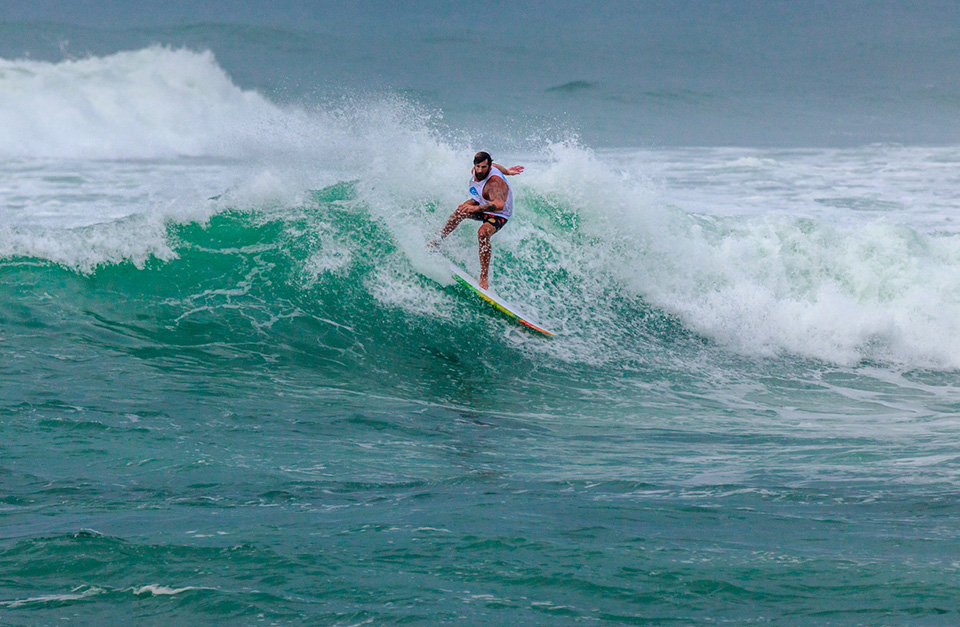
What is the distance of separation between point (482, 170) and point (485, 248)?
2.73ft

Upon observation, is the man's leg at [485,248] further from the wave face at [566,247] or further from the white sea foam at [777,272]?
the white sea foam at [777,272]

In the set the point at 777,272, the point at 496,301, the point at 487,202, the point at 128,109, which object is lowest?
the point at 496,301

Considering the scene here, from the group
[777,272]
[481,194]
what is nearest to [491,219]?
[481,194]

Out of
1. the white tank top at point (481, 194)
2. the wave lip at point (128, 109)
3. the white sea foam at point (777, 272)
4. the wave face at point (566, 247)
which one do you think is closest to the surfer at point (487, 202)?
the white tank top at point (481, 194)

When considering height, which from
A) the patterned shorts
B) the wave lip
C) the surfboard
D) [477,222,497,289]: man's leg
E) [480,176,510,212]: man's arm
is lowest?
the surfboard

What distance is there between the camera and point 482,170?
9.41m

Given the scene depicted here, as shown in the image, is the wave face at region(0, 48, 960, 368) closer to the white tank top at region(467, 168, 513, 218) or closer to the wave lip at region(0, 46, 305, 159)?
the white tank top at region(467, 168, 513, 218)

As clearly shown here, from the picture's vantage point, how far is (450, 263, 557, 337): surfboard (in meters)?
9.31

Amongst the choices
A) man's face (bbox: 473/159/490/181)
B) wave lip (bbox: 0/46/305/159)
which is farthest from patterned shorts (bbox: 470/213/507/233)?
wave lip (bbox: 0/46/305/159)

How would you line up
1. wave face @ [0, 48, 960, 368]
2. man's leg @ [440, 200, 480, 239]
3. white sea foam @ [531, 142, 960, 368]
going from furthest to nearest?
1. white sea foam @ [531, 142, 960, 368]
2. wave face @ [0, 48, 960, 368]
3. man's leg @ [440, 200, 480, 239]

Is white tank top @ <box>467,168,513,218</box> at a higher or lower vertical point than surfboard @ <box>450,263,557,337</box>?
higher

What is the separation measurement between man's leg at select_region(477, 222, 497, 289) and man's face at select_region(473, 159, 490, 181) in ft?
1.66

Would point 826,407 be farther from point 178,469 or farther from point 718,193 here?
point 718,193

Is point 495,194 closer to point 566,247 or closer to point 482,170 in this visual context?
point 482,170
